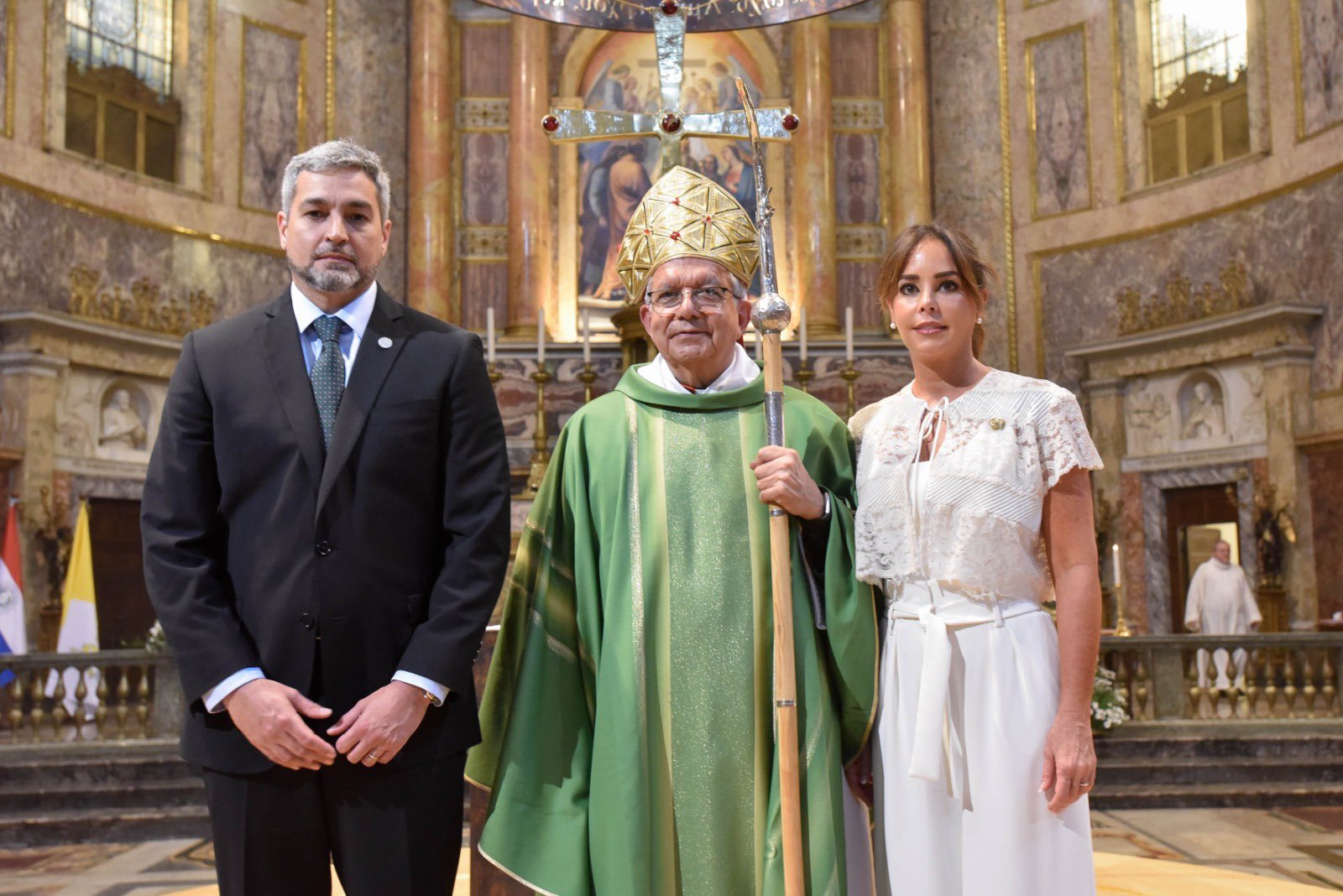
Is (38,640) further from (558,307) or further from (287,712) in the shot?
(287,712)

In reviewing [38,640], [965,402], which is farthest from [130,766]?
[965,402]

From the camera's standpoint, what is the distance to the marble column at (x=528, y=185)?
1250 centimetres

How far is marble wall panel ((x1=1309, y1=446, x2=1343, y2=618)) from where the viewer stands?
10.4m

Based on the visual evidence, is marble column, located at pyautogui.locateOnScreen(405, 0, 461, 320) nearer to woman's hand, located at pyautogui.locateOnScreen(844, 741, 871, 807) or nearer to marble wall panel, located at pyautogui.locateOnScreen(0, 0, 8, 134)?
marble wall panel, located at pyautogui.locateOnScreen(0, 0, 8, 134)

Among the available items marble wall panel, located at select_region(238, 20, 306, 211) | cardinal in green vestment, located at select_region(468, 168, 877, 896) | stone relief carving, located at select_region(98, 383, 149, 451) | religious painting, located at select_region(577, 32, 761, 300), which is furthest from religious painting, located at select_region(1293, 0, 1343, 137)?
stone relief carving, located at select_region(98, 383, 149, 451)

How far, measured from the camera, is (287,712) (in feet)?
7.02

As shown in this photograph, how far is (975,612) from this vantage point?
2.47 meters

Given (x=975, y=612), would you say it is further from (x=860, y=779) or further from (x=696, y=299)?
(x=696, y=299)

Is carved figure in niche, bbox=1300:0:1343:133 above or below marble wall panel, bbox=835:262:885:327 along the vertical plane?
above

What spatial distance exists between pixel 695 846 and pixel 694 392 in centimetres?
93

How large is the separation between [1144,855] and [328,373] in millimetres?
5024

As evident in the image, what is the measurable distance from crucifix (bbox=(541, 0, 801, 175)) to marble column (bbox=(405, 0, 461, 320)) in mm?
8870

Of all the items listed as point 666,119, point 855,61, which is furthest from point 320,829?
point 855,61

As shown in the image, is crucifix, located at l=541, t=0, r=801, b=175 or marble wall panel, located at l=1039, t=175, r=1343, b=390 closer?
crucifix, located at l=541, t=0, r=801, b=175
